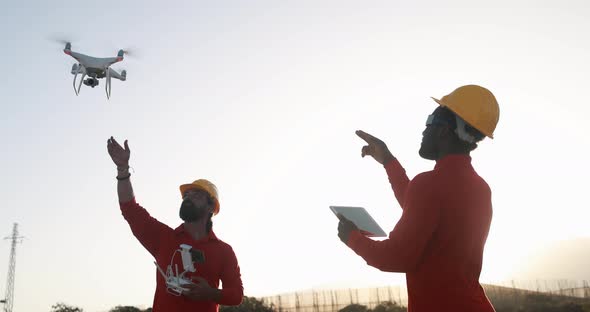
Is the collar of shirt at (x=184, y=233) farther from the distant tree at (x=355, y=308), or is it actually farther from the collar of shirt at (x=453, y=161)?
the distant tree at (x=355, y=308)

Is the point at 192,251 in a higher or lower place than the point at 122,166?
lower

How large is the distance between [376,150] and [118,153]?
3184 millimetres

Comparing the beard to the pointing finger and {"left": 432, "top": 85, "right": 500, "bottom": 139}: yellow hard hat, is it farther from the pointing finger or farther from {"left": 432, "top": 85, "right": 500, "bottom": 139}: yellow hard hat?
{"left": 432, "top": 85, "right": 500, "bottom": 139}: yellow hard hat

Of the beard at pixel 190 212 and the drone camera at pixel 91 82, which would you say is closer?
the beard at pixel 190 212

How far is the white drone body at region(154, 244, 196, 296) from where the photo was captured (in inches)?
265

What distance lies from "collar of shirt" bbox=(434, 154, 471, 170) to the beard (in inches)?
164

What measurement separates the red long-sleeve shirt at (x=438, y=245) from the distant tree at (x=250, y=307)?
3307cm

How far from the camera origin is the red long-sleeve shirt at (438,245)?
13.1 ft

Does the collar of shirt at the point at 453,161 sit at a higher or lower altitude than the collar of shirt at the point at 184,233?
lower

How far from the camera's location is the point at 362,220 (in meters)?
4.52

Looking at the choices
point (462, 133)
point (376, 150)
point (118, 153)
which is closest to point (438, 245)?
point (462, 133)

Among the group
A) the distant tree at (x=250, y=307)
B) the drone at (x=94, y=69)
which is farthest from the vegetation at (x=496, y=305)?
the drone at (x=94, y=69)

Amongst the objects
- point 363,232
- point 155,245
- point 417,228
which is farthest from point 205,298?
point 417,228

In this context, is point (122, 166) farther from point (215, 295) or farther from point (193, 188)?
point (215, 295)
